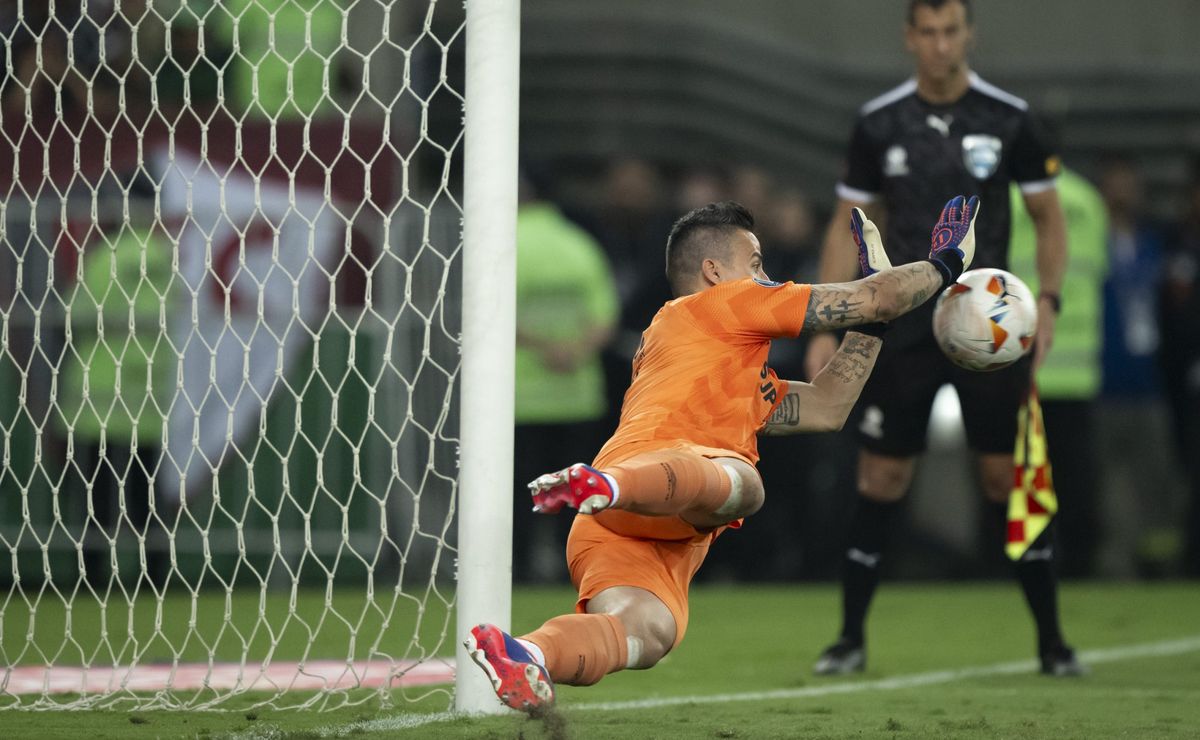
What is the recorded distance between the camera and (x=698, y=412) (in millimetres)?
4293

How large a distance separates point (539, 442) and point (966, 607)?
7.83 feet

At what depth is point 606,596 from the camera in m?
4.11

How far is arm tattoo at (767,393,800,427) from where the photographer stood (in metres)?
4.55

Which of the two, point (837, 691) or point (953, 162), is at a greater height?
point (953, 162)

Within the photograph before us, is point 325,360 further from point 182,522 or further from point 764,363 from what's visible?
point 764,363

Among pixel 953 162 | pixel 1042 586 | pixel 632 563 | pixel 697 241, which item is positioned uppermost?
pixel 953 162

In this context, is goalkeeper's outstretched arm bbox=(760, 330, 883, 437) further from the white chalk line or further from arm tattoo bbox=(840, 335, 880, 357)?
the white chalk line

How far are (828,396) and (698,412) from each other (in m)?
0.44

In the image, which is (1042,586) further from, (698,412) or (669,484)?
(669,484)

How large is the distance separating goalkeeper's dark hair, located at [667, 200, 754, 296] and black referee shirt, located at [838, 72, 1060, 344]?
5.74 ft

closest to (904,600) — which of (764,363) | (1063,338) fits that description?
(1063,338)

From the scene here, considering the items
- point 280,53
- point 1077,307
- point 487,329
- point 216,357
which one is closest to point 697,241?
point 487,329

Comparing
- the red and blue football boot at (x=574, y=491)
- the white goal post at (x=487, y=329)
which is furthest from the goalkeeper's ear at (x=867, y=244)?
the red and blue football boot at (x=574, y=491)

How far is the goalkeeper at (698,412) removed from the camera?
12.8ft
